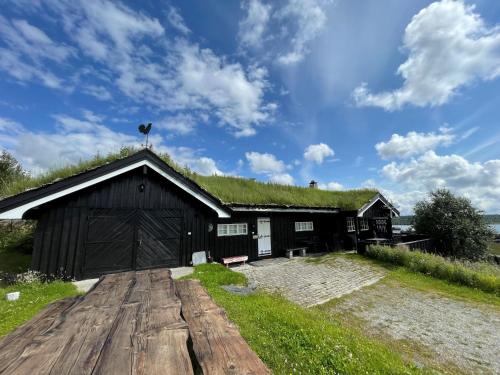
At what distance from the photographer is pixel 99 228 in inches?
334

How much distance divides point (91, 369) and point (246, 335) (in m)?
3.68

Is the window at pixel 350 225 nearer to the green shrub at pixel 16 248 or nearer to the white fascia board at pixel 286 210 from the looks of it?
the white fascia board at pixel 286 210

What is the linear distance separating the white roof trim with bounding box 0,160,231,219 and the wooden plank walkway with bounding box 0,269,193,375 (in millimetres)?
7015

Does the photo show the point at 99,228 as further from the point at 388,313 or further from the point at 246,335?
the point at 388,313

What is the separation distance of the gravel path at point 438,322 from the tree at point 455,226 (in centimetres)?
1237

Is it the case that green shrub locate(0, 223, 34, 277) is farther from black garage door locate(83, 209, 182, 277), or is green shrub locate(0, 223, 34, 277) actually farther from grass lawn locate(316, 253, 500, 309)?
grass lawn locate(316, 253, 500, 309)

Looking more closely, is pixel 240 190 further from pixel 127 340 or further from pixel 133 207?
pixel 127 340

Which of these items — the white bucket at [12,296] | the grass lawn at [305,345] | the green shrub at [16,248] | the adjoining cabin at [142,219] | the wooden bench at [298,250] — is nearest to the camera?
the grass lawn at [305,345]

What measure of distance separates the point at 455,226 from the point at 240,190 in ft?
53.6

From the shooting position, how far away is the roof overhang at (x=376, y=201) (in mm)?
15861

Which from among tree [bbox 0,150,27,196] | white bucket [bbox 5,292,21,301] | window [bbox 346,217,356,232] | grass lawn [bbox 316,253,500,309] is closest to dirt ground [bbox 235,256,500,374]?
grass lawn [bbox 316,253,500,309]

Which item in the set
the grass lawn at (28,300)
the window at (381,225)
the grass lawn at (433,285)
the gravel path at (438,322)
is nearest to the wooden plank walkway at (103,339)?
the grass lawn at (28,300)

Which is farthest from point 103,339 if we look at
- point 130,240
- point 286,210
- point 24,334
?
point 286,210

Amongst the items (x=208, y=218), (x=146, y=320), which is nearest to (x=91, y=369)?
(x=146, y=320)
